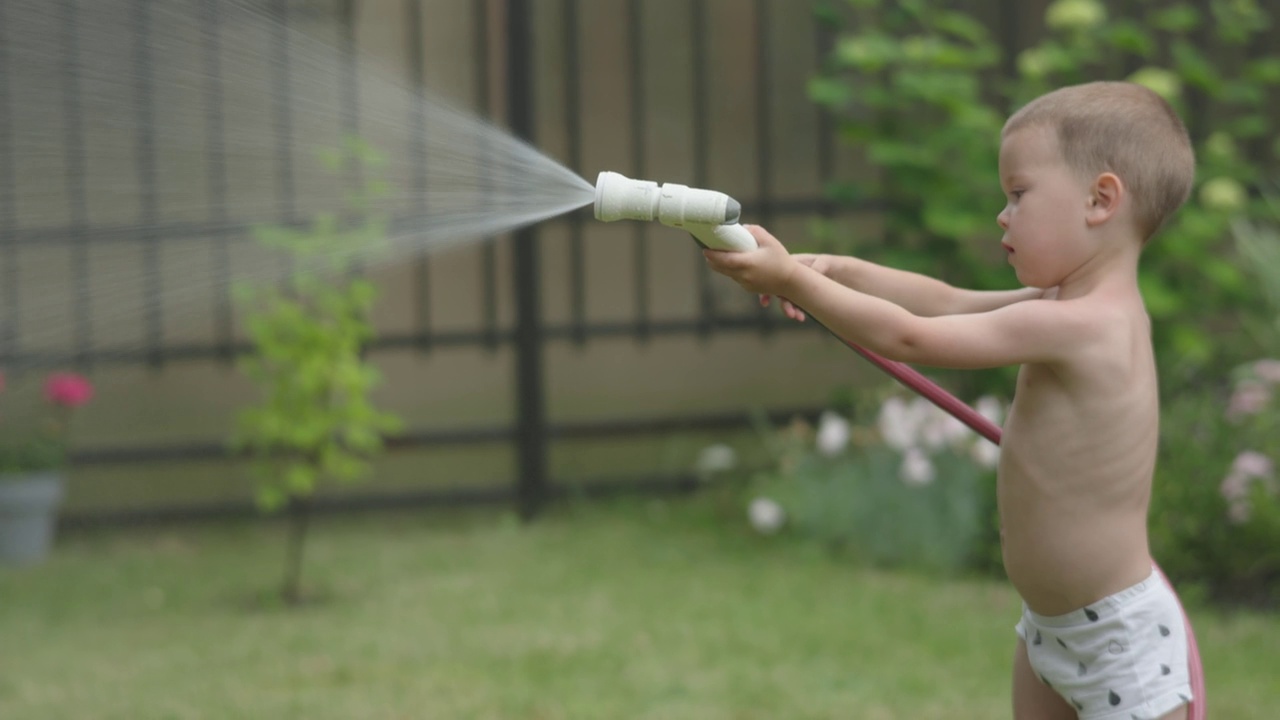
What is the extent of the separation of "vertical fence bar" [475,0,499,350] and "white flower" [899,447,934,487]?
2.04 metres

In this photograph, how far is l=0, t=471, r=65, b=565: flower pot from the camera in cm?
557

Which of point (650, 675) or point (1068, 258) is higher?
point (1068, 258)

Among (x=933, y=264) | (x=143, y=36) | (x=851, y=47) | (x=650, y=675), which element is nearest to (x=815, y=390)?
(x=933, y=264)

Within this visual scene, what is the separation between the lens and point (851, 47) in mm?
5578

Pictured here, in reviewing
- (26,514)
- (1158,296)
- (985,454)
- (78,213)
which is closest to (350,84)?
(78,213)

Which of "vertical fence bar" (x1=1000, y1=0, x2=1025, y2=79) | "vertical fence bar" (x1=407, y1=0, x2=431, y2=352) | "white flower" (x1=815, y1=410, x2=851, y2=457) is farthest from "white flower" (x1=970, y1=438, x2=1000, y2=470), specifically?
"vertical fence bar" (x1=407, y1=0, x2=431, y2=352)

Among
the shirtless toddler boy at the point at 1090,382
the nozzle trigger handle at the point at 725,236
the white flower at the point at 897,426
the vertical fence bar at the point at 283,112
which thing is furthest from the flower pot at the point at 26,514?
the nozzle trigger handle at the point at 725,236

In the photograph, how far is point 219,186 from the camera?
6242mm

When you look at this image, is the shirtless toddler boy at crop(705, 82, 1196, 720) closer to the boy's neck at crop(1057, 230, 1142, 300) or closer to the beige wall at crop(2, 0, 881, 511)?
the boy's neck at crop(1057, 230, 1142, 300)

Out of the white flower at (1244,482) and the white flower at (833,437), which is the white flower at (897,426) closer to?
the white flower at (833,437)

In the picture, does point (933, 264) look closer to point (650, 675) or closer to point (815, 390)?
point (815, 390)

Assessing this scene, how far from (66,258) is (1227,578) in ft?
15.5

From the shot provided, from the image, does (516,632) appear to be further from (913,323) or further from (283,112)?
(913,323)

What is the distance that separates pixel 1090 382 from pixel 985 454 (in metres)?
3.03
